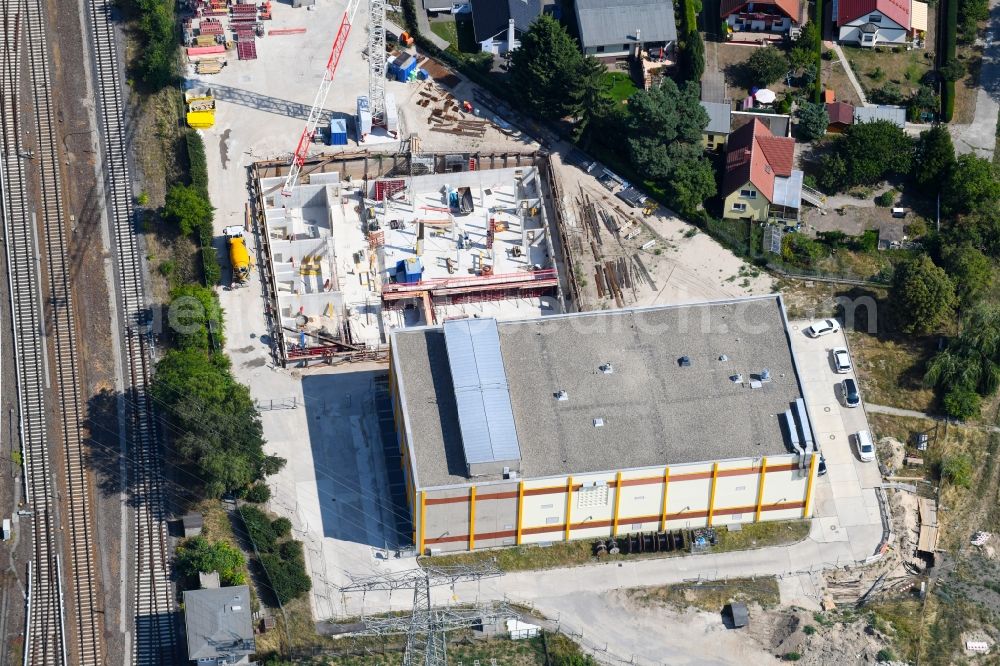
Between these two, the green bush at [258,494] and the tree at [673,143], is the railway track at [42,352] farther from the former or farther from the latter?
the tree at [673,143]

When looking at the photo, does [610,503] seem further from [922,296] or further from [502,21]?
[502,21]

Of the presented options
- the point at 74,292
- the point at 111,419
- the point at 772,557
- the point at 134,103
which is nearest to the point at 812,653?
the point at 772,557

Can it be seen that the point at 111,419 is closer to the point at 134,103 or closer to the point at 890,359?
the point at 134,103

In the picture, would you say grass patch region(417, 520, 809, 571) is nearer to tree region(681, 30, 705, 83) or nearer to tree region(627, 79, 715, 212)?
tree region(627, 79, 715, 212)

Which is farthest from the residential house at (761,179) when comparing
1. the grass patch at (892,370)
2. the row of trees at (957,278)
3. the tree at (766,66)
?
the grass patch at (892,370)

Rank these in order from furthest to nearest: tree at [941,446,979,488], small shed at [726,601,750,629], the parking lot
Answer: tree at [941,446,979,488] < the parking lot < small shed at [726,601,750,629]

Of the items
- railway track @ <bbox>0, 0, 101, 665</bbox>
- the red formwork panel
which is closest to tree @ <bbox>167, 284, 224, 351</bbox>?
railway track @ <bbox>0, 0, 101, 665</bbox>
